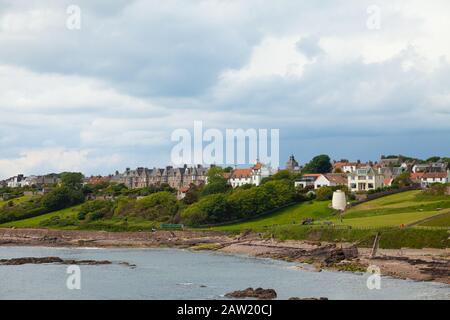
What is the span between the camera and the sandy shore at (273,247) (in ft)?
191

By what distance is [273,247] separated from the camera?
8175 centimetres

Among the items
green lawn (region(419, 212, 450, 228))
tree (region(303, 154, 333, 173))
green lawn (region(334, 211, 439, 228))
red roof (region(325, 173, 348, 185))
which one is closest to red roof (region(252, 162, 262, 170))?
tree (region(303, 154, 333, 173))

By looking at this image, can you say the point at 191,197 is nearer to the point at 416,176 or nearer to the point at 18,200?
the point at 416,176

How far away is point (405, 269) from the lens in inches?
2264

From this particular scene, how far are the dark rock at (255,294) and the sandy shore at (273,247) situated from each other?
1312cm

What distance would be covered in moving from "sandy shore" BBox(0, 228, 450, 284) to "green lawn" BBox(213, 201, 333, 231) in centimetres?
492

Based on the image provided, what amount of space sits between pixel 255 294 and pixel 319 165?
123m

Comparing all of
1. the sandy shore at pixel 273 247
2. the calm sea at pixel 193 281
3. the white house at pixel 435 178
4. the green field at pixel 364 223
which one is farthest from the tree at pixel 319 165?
the calm sea at pixel 193 281

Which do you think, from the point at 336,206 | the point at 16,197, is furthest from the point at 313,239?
the point at 16,197

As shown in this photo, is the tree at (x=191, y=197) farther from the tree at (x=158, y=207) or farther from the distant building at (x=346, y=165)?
the distant building at (x=346, y=165)

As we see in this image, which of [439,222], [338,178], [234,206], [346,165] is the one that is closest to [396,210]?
[439,222]

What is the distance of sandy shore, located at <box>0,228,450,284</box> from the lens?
191 ft
